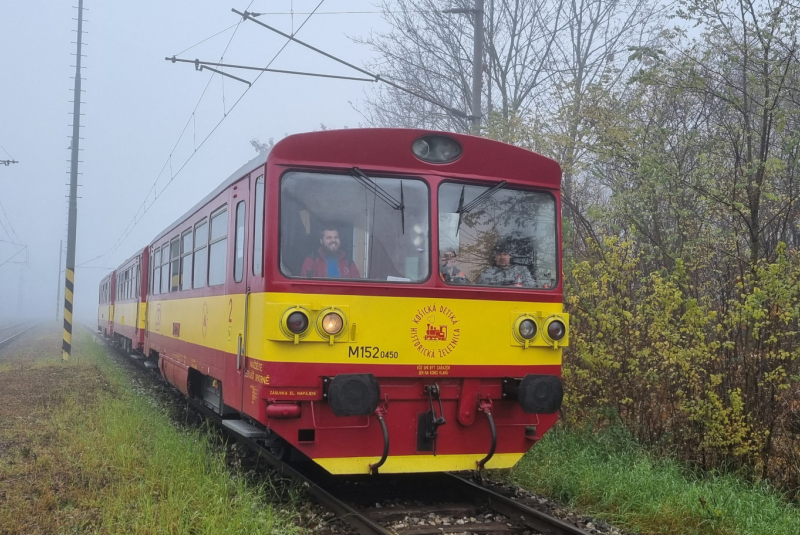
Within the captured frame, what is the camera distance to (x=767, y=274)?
684 centimetres

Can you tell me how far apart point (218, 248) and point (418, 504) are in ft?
10.8

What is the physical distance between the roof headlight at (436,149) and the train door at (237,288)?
1491mm

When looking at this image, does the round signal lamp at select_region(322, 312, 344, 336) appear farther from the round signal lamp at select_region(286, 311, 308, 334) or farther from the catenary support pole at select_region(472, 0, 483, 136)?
the catenary support pole at select_region(472, 0, 483, 136)

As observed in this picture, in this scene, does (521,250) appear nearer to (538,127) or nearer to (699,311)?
(699,311)

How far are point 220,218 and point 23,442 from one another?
10.6 ft

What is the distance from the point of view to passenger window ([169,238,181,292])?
35.1 ft

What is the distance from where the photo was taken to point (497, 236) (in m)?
6.70

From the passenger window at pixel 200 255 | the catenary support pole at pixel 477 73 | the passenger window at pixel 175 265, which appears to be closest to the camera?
the passenger window at pixel 200 255

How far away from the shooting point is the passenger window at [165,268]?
11.9 m

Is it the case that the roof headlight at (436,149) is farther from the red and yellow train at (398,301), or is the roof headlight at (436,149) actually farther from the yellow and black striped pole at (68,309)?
the yellow and black striped pole at (68,309)

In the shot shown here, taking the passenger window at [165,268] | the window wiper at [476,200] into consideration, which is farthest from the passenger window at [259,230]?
the passenger window at [165,268]

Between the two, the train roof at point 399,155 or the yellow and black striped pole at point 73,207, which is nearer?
the train roof at point 399,155

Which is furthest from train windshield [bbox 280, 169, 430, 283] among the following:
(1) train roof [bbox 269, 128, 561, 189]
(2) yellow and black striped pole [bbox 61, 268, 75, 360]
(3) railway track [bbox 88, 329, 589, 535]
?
(2) yellow and black striped pole [bbox 61, 268, 75, 360]

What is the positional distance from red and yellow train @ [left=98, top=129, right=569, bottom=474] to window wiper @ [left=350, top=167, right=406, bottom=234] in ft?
0.04
